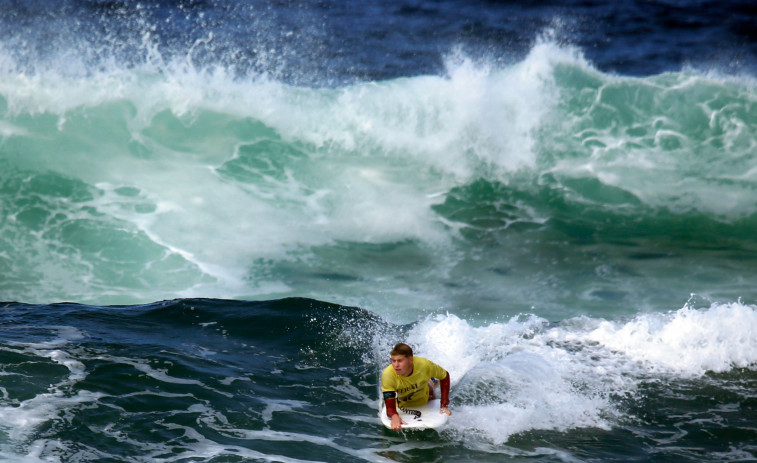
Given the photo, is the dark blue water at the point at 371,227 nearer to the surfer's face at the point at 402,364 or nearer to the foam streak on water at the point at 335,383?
the foam streak on water at the point at 335,383

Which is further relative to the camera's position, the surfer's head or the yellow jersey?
the yellow jersey

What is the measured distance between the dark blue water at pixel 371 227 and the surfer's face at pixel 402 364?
0.64 metres

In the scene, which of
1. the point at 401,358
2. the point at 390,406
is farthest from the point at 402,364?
the point at 390,406

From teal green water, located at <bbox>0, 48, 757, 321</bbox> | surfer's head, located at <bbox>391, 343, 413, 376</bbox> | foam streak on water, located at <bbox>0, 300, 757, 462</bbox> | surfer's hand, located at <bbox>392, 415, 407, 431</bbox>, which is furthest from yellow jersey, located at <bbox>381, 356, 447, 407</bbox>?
teal green water, located at <bbox>0, 48, 757, 321</bbox>

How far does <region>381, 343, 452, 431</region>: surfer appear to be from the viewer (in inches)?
280

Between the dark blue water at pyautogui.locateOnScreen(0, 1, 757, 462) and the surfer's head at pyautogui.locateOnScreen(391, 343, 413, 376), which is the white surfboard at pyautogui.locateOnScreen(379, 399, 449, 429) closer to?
the dark blue water at pyautogui.locateOnScreen(0, 1, 757, 462)

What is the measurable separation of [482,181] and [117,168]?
24.2 ft

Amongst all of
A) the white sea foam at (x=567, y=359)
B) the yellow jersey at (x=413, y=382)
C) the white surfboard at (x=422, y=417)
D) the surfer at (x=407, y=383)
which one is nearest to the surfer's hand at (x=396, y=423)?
the surfer at (x=407, y=383)

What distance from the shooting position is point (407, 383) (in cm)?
734

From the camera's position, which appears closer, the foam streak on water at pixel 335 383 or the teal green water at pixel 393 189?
the foam streak on water at pixel 335 383

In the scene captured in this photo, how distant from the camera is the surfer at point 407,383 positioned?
280 inches

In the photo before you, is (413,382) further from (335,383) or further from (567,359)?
(567,359)

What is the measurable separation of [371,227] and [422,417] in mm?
7001

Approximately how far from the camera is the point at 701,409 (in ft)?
26.7
